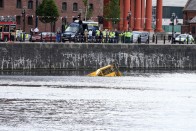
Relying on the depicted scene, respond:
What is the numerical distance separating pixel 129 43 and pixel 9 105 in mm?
42907

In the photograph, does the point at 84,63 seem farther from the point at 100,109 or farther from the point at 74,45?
the point at 100,109

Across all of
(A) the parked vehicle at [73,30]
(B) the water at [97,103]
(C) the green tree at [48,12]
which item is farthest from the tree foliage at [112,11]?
(B) the water at [97,103]

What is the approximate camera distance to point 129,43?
10119 centimetres

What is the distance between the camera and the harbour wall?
93250 millimetres

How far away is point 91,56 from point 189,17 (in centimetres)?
9613

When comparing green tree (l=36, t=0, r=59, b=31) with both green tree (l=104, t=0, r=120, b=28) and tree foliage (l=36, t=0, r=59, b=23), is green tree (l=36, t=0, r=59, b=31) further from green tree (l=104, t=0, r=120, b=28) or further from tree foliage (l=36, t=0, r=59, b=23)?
green tree (l=104, t=0, r=120, b=28)

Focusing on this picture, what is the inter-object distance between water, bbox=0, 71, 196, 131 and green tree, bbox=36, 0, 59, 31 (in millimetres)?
58094

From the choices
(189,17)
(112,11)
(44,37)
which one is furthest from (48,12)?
(189,17)

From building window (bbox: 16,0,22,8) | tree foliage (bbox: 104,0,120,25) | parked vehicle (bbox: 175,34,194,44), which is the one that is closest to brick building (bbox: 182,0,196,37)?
tree foliage (bbox: 104,0,120,25)

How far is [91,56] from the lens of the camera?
96812mm

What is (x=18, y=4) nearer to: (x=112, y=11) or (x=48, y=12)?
(x=48, y=12)

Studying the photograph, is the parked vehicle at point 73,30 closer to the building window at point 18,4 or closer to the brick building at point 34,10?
the brick building at point 34,10

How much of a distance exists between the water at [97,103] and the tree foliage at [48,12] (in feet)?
191

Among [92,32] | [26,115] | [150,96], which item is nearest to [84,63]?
[92,32]
